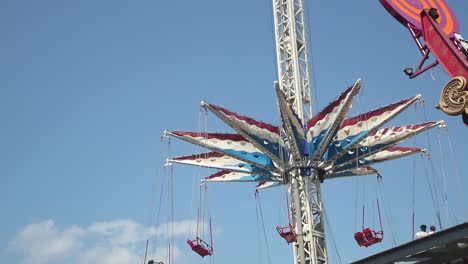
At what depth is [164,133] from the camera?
110ft

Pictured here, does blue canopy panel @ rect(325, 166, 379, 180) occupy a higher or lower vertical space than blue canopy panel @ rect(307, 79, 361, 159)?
lower

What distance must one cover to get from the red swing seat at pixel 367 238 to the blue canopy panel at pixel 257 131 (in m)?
5.16

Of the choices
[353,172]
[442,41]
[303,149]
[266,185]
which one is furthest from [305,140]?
[442,41]

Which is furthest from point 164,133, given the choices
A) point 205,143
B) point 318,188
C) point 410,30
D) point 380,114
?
point 410,30

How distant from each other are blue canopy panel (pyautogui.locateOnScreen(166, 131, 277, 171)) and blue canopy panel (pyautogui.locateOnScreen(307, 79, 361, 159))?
8.55 feet

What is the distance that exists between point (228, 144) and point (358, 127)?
20.1ft

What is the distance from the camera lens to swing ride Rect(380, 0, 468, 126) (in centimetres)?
2094

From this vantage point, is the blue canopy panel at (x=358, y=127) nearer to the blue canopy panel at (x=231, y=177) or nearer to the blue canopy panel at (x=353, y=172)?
the blue canopy panel at (x=353, y=172)

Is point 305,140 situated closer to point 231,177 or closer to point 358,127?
point 358,127

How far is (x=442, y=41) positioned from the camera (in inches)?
922

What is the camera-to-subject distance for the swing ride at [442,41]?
2094 cm

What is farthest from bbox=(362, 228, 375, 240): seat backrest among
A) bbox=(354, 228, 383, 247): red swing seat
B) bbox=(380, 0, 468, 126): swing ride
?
bbox=(380, 0, 468, 126): swing ride

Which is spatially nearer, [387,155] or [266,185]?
[387,155]

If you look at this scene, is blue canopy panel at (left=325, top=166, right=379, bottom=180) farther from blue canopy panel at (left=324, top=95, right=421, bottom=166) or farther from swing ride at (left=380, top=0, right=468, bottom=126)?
swing ride at (left=380, top=0, right=468, bottom=126)
